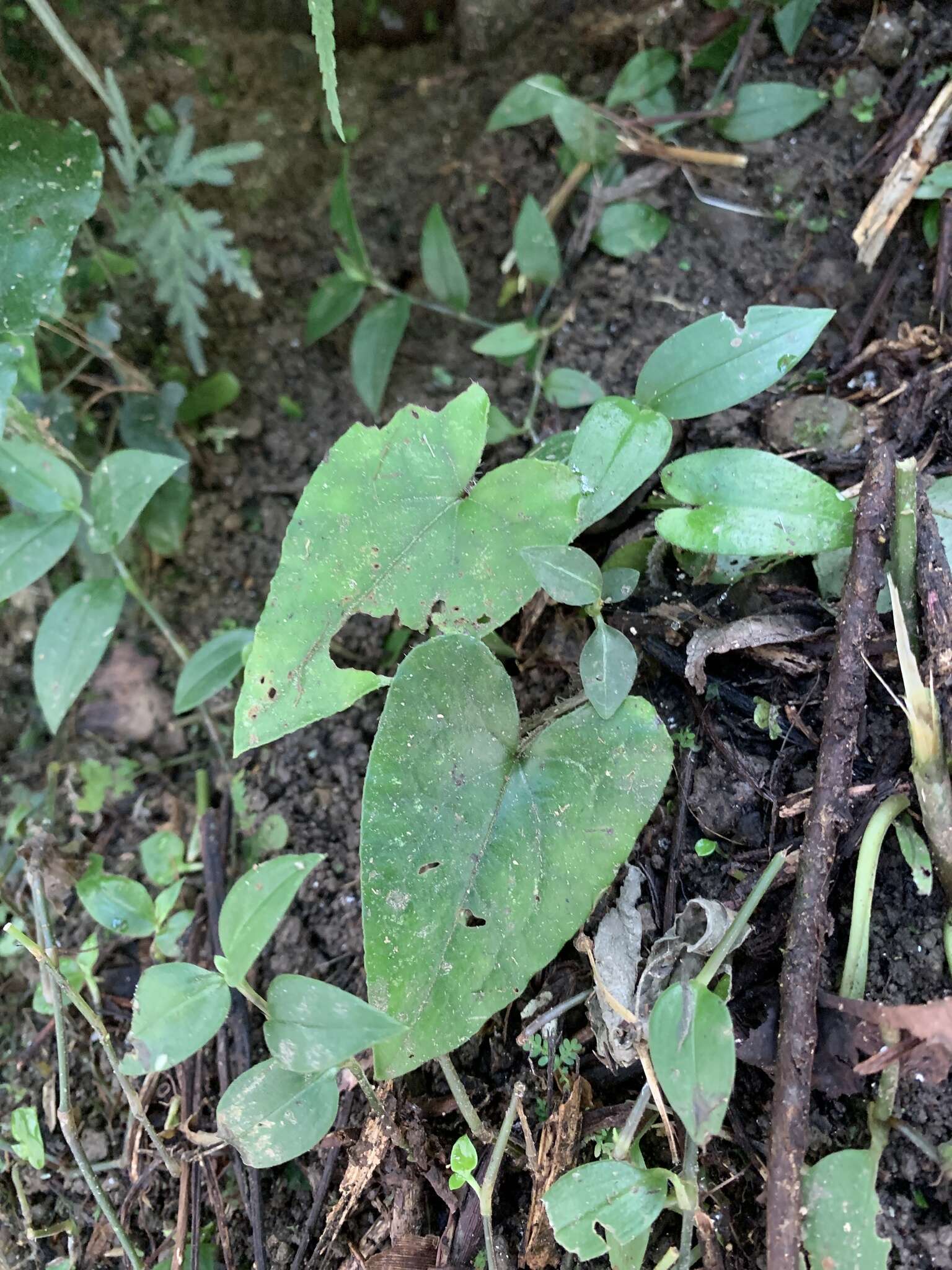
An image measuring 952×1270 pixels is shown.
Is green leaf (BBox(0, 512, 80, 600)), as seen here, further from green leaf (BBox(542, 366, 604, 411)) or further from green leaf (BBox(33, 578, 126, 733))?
green leaf (BBox(542, 366, 604, 411))

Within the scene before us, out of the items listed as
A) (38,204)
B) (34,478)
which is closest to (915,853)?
(34,478)

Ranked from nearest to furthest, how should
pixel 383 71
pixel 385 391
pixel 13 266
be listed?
pixel 13 266
pixel 385 391
pixel 383 71

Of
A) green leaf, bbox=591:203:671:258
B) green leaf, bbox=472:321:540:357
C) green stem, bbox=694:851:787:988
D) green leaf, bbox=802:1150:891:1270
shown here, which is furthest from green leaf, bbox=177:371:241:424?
green leaf, bbox=802:1150:891:1270

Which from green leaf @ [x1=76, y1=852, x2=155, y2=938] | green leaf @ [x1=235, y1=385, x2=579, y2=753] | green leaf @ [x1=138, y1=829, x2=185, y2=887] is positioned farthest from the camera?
green leaf @ [x1=138, y1=829, x2=185, y2=887]

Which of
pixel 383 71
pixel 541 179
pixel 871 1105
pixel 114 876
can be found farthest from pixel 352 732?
pixel 383 71

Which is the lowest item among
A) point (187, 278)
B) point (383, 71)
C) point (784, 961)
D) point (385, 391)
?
point (784, 961)

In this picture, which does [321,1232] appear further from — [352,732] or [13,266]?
[13,266]

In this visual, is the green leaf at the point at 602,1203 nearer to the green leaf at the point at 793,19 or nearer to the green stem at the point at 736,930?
the green stem at the point at 736,930
